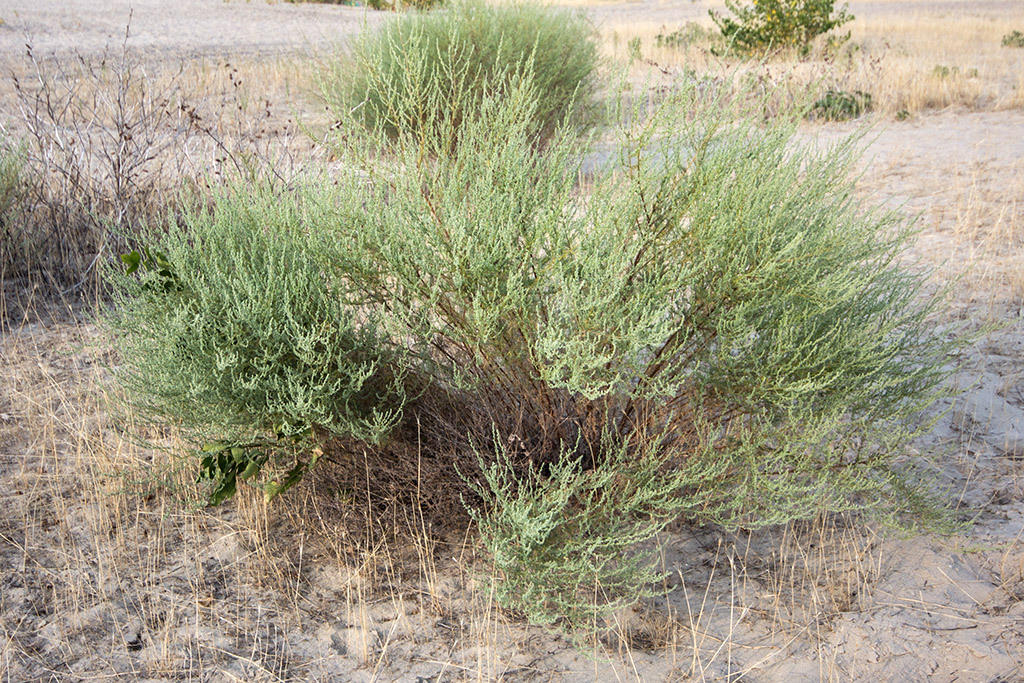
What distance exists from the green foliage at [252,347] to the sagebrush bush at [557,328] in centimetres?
1

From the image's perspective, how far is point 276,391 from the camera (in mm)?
2457

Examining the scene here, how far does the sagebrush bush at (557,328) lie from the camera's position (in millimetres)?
2291

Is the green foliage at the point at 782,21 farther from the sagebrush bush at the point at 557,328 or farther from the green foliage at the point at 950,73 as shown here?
the sagebrush bush at the point at 557,328

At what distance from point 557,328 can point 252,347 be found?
95 cm

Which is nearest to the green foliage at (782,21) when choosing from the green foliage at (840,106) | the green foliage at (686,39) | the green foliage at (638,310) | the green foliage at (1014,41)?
the green foliage at (686,39)

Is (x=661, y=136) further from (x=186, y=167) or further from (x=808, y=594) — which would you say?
(x=186, y=167)

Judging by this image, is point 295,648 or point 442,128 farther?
point 442,128

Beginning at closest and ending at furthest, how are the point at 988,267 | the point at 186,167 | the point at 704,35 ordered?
the point at 988,267 < the point at 186,167 < the point at 704,35

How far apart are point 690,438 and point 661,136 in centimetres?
102

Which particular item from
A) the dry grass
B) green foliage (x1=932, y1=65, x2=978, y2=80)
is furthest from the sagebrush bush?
green foliage (x1=932, y1=65, x2=978, y2=80)

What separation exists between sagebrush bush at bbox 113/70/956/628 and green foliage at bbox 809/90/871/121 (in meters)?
7.65

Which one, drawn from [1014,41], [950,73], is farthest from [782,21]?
[1014,41]

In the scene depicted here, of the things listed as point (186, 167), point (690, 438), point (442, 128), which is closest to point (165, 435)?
point (442, 128)

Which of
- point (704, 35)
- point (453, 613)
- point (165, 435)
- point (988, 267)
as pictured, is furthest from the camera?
point (704, 35)
